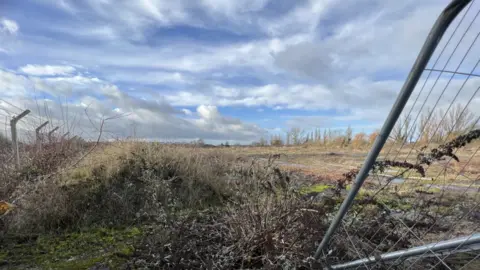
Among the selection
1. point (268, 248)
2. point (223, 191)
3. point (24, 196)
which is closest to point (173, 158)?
point (223, 191)

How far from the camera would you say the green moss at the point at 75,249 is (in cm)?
308

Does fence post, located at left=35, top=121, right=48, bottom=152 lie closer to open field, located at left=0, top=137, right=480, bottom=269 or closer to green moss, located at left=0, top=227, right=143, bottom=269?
open field, located at left=0, top=137, right=480, bottom=269

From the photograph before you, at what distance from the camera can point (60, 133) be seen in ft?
20.5

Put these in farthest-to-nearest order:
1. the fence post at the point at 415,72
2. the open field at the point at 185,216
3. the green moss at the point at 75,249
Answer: the green moss at the point at 75,249 → the open field at the point at 185,216 → the fence post at the point at 415,72

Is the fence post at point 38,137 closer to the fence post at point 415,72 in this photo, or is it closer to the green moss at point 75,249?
the green moss at point 75,249

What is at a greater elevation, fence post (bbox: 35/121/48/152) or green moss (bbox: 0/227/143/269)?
fence post (bbox: 35/121/48/152)

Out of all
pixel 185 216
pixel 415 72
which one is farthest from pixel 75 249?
pixel 415 72

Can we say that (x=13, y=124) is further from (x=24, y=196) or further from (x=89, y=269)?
(x=89, y=269)

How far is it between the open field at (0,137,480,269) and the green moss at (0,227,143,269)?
0.01m

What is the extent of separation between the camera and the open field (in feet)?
9.16

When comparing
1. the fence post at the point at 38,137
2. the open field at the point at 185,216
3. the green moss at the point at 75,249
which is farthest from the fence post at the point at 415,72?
the fence post at the point at 38,137

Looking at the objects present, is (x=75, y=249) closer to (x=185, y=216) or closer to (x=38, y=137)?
(x=185, y=216)

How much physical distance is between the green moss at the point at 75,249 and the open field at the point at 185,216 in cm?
1

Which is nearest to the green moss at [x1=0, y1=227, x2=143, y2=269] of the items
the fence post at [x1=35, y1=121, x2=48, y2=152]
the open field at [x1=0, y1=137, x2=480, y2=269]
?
the open field at [x1=0, y1=137, x2=480, y2=269]
